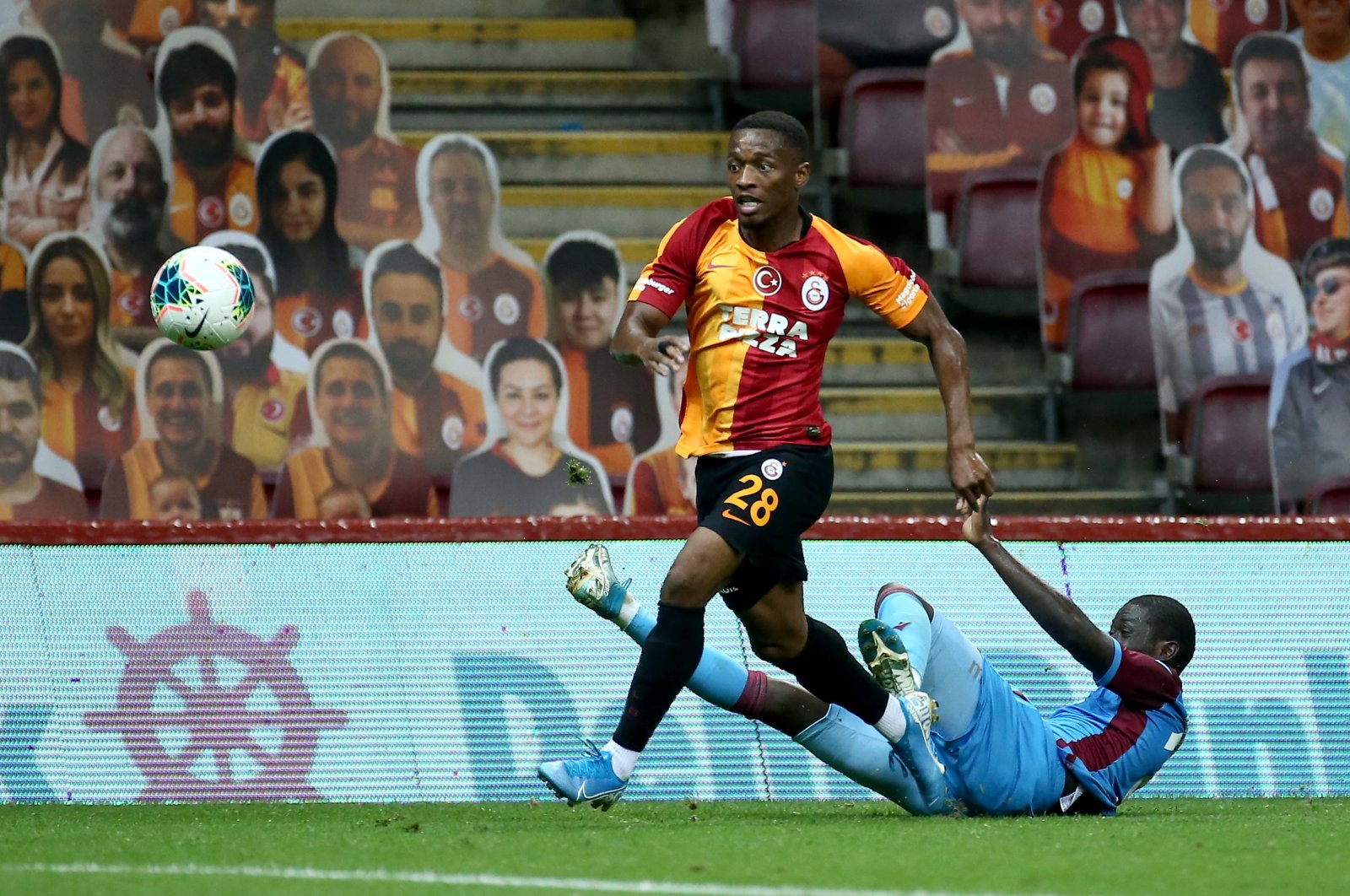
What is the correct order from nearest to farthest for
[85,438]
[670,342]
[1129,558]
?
[670,342] → [1129,558] → [85,438]

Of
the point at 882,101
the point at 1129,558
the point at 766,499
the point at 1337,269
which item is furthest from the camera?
the point at 882,101

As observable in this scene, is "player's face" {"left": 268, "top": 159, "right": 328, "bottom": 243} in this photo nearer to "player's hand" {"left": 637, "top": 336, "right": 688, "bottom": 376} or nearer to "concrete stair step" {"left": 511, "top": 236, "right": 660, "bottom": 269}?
"concrete stair step" {"left": 511, "top": 236, "right": 660, "bottom": 269}

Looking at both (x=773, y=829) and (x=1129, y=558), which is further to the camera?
(x=1129, y=558)

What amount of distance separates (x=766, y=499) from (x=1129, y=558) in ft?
6.05

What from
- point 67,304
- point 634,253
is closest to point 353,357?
point 67,304

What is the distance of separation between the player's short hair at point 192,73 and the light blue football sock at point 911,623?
223 inches

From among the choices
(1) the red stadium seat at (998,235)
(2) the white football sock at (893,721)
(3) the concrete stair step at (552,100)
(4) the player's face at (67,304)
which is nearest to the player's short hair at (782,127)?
(2) the white football sock at (893,721)

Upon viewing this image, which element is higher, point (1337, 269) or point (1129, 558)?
point (1337, 269)

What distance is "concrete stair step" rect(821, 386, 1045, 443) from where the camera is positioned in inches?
380

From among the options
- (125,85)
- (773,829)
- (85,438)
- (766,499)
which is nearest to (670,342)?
(766,499)

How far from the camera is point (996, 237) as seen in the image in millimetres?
9797

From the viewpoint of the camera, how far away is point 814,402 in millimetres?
4945

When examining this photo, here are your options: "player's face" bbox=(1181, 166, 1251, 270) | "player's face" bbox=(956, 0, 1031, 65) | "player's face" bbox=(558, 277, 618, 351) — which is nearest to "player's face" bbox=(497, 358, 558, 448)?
"player's face" bbox=(558, 277, 618, 351)

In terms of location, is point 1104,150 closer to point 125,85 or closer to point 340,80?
point 340,80
